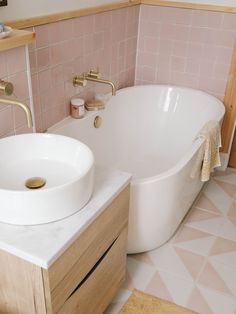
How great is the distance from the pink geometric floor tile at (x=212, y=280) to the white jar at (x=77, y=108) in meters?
1.12

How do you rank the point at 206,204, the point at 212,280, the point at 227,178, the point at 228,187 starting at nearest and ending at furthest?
1. the point at 212,280
2. the point at 206,204
3. the point at 228,187
4. the point at 227,178

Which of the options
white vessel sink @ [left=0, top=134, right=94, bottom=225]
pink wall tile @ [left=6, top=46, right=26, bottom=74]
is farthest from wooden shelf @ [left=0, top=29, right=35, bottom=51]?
white vessel sink @ [left=0, top=134, right=94, bottom=225]

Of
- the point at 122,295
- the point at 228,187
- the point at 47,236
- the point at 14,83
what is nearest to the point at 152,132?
the point at 228,187

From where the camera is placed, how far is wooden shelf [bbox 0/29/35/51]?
1203 mm

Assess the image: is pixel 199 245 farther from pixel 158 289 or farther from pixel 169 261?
pixel 158 289

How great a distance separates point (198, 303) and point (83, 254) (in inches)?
31.9

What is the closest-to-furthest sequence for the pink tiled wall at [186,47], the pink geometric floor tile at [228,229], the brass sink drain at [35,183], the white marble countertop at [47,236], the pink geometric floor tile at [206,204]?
the white marble countertop at [47,236]
the brass sink drain at [35,183]
the pink geometric floor tile at [228,229]
the pink geometric floor tile at [206,204]
the pink tiled wall at [186,47]

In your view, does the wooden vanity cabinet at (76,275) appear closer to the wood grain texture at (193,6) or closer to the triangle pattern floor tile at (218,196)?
the triangle pattern floor tile at (218,196)

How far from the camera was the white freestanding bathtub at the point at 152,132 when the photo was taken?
197 cm

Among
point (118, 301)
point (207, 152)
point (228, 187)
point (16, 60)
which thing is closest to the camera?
point (16, 60)

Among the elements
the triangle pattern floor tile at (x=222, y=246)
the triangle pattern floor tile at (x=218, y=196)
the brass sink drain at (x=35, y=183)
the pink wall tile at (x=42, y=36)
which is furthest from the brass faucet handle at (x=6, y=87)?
the triangle pattern floor tile at (x=218, y=196)

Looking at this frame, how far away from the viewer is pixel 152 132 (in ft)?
9.01

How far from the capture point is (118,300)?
1.68 m

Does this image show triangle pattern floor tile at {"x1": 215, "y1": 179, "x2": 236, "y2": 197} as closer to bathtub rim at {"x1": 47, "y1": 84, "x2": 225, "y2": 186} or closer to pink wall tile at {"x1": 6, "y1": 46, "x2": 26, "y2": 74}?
bathtub rim at {"x1": 47, "y1": 84, "x2": 225, "y2": 186}
